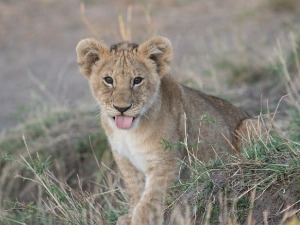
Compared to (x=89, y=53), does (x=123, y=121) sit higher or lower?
lower

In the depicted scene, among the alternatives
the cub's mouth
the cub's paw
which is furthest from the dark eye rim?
the cub's paw

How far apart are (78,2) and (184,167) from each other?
10.9 meters

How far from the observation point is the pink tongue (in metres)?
5.79

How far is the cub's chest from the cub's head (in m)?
0.17

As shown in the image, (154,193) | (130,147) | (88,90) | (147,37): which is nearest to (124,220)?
(154,193)

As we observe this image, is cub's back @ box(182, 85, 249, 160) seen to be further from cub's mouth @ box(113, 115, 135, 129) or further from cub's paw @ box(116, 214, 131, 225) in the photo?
cub's paw @ box(116, 214, 131, 225)

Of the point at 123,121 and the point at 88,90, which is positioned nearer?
the point at 123,121

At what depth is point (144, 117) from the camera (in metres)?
6.02

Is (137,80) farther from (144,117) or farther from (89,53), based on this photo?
(89,53)

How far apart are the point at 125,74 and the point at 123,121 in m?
0.32

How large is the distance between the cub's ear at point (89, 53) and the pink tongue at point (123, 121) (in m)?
0.52

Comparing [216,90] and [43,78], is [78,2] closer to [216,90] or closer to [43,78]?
[43,78]

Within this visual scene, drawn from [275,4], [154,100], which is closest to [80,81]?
[275,4]

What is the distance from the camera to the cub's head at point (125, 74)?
5.75 m
